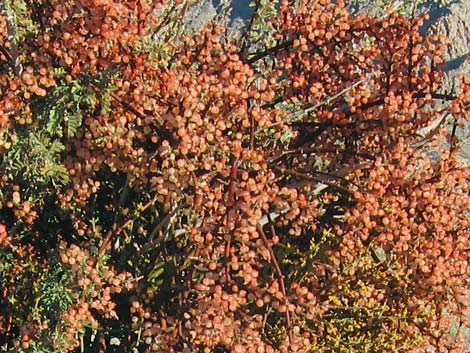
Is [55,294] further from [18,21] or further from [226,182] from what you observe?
[18,21]

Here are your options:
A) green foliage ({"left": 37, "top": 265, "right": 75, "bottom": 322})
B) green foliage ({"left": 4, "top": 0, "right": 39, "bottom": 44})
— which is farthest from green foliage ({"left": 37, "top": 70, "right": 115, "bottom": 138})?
green foliage ({"left": 37, "top": 265, "right": 75, "bottom": 322})

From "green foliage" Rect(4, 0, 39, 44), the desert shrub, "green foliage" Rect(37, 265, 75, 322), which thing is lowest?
"green foliage" Rect(37, 265, 75, 322)

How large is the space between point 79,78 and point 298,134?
184cm

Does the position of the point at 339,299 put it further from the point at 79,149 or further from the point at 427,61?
the point at 79,149

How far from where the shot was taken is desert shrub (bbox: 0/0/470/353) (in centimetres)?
480

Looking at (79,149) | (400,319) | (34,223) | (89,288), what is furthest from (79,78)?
(400,319)

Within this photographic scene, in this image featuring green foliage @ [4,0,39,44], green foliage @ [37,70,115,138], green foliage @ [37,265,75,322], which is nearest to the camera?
green foliage @ [37,70,115,138]

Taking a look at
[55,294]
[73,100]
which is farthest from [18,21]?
[55,294]

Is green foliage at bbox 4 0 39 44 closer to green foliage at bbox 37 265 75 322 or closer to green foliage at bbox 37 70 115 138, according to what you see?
→ green foliage at bbox 37 70 115 138

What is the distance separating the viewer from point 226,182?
4.87 metres

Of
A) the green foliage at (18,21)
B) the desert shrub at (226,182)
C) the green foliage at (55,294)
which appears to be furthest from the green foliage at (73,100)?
the green foliage at (55,294)

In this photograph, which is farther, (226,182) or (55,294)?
(55,294)

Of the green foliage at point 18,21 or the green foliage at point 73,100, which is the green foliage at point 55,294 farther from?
the green foliage at point 18,21

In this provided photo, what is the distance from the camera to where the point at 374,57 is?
568cm
